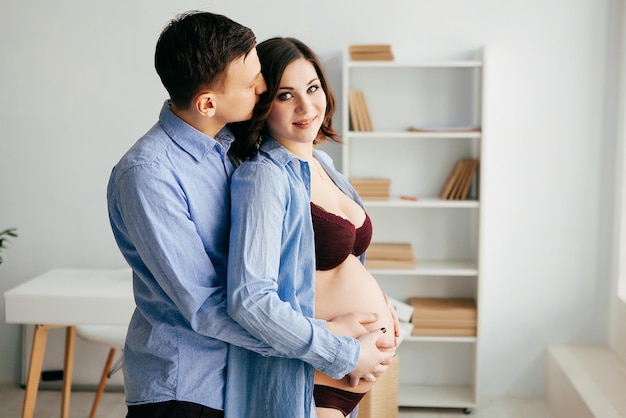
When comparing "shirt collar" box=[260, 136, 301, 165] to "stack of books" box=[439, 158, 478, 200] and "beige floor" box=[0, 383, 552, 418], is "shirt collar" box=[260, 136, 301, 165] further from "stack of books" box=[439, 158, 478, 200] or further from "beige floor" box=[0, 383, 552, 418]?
"beige floor" box=[0, 383, 552, 418]

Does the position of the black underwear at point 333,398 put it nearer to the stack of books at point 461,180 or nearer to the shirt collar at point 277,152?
the shirt collar at point 277,152

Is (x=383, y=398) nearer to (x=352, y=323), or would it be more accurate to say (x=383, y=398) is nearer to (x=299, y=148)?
(x=352, y=323)

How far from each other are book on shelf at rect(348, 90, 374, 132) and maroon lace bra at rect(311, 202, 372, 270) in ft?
6.78

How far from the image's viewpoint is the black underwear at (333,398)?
5.49ft

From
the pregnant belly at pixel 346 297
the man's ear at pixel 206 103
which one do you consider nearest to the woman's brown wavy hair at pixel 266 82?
the man's ear at pixel 206 103

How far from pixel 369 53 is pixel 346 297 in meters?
2.13

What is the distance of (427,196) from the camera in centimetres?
395

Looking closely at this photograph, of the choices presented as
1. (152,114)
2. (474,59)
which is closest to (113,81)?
(152,114)

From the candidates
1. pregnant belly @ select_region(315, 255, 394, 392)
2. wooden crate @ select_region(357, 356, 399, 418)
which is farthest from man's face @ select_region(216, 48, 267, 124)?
wooden crate @ select_region(357, 356, 399, 418)

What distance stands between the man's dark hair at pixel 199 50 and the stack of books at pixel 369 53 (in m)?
2.23

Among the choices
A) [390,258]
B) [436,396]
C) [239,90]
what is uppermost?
[239,90]

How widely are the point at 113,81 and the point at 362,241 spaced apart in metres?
2.55

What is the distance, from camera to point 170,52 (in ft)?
4.77

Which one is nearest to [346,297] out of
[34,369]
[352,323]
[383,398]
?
[352,323]
